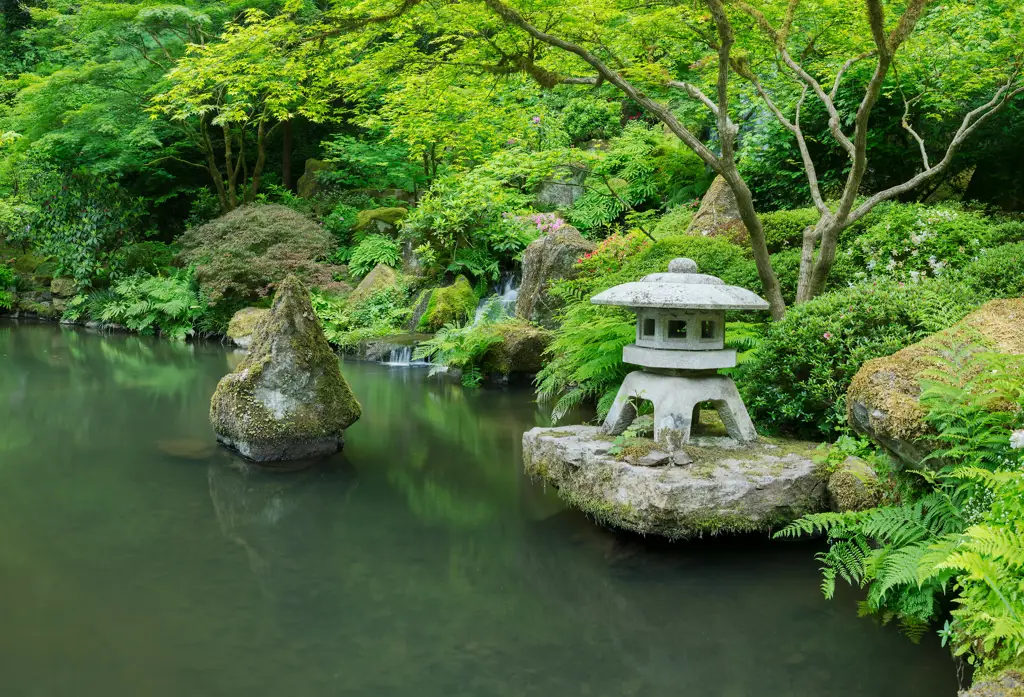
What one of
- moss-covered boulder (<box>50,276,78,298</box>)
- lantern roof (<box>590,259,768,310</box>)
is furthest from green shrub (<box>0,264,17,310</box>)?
lantern roof (<box>590,259,768,310</box>)

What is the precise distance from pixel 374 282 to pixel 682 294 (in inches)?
488

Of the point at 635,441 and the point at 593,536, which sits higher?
the point at 635,441

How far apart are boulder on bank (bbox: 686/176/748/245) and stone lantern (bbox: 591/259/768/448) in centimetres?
488

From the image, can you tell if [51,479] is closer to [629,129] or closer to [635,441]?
[635,441]

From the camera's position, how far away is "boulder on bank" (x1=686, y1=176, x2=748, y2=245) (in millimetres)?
10641

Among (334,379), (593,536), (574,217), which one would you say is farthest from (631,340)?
(574,217)

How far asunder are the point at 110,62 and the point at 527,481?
18368mm

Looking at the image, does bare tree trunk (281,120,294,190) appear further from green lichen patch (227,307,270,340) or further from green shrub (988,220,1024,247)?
green shrub (988,220,1024,247)

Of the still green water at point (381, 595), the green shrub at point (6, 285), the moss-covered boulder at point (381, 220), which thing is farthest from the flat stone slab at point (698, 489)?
the green shrub at point (6, 285)

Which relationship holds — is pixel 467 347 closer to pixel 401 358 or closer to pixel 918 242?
pixel 401 358

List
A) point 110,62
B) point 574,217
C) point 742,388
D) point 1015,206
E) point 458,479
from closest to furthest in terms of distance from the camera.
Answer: point 742,388 → point 458,479 → point 1015,206 → point 574,217 → point 110,62

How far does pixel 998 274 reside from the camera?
20.2ft

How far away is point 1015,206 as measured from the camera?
10625mm

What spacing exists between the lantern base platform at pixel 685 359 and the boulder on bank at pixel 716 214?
499 centimetres
